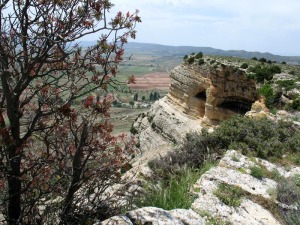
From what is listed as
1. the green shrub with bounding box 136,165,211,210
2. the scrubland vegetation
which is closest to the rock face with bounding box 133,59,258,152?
the scrubland vegetation

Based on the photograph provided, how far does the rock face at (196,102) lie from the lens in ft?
89.9

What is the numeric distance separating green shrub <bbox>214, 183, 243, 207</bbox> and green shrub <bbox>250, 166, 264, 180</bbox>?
0.97 meters

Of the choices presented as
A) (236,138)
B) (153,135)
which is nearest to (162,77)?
(153,135)

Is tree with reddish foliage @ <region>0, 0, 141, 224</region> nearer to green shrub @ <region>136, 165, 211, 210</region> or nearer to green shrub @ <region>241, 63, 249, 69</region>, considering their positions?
green shrub @ <region>136, 165, 211, 210</region>

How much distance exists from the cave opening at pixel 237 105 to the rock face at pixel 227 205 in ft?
68.0

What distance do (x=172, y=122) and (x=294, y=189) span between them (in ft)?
85.2

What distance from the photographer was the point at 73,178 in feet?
18.7

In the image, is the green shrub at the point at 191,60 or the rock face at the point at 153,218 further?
the green shrub at the point at 191,60

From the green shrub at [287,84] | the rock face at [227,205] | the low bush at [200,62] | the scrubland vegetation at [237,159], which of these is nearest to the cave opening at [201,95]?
the low bush at [200,62]

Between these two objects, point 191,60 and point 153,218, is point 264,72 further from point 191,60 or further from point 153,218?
point 153,218

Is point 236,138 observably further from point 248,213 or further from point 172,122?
point 172,122

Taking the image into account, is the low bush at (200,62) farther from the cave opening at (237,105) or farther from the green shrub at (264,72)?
the green shrub at (264,72)

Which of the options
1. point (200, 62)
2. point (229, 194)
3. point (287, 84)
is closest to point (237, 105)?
point (200, 62)

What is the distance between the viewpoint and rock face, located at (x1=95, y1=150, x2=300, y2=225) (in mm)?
4410
